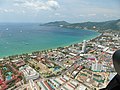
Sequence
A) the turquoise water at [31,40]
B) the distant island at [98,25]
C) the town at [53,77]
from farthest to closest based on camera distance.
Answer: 1. the distant island at [98,25]
2. the turquoise water at [31,40]
3. the town at [53,77]

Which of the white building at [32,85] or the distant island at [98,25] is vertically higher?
the distant island at [98,25]

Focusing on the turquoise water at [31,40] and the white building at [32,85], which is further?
the turquoise water at [31,40]

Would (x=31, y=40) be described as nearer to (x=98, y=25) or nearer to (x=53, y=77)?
(x=53, y=77)

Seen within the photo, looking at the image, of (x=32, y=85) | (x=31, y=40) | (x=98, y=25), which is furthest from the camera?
(x=98, y=25)

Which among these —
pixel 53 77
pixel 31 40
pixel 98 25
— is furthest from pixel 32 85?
pixel 98 25

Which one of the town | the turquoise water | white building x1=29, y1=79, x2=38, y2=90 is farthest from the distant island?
white building x1=29, y1=79, x2=38, y2=90

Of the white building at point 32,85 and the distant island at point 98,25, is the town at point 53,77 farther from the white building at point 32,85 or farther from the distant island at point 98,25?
the distant island at point 98,25

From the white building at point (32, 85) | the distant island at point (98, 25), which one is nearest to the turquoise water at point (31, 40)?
the distant island at point (98, 25)

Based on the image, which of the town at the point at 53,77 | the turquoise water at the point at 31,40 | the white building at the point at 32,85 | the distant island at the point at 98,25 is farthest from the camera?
the distant island at the point at 98,25

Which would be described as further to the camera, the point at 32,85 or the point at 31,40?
the point at 31,40

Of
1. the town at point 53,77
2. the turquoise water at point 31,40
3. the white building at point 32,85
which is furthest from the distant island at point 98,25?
the white building at point 32,85

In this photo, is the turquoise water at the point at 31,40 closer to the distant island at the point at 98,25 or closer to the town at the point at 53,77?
the distant island at the point at 98,25

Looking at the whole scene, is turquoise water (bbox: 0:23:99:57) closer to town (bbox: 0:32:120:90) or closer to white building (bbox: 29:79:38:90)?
town (bbox: 0:32:120:90)

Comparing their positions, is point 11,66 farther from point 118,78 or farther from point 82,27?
point 82,27
